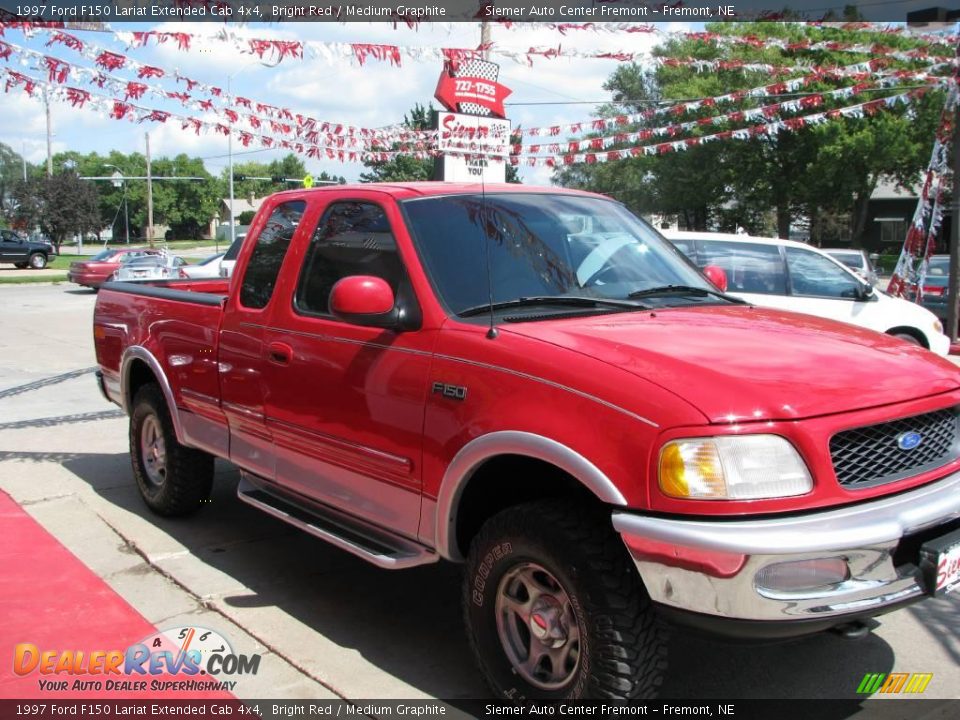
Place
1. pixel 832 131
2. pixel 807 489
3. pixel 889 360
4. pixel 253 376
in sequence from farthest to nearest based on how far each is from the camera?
pixel 832 131, pixel 253 376, pixel 889 360, pixel 807 489

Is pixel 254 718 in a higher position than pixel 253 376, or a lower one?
lower

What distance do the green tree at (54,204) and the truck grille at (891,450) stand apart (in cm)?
6246

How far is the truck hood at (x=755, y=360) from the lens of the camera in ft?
9.63

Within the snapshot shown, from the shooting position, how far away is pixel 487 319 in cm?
372

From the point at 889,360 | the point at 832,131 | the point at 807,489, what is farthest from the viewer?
the point at 832,131

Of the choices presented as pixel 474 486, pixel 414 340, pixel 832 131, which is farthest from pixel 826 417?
pixel 832 131

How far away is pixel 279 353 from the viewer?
454cm

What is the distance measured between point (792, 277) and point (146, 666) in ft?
26.8

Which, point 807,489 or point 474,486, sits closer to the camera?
point 807,489

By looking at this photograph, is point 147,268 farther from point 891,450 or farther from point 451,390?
point 891,450

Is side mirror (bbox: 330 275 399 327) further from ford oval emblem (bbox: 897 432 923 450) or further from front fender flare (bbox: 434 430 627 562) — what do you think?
ford oval emblem (bbox: 897 432 923 450)

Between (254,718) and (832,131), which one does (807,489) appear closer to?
(254,718)

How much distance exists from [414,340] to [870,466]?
5.83ft

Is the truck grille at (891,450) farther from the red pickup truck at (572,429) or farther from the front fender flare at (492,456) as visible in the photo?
the front fender flare at (492,456)
